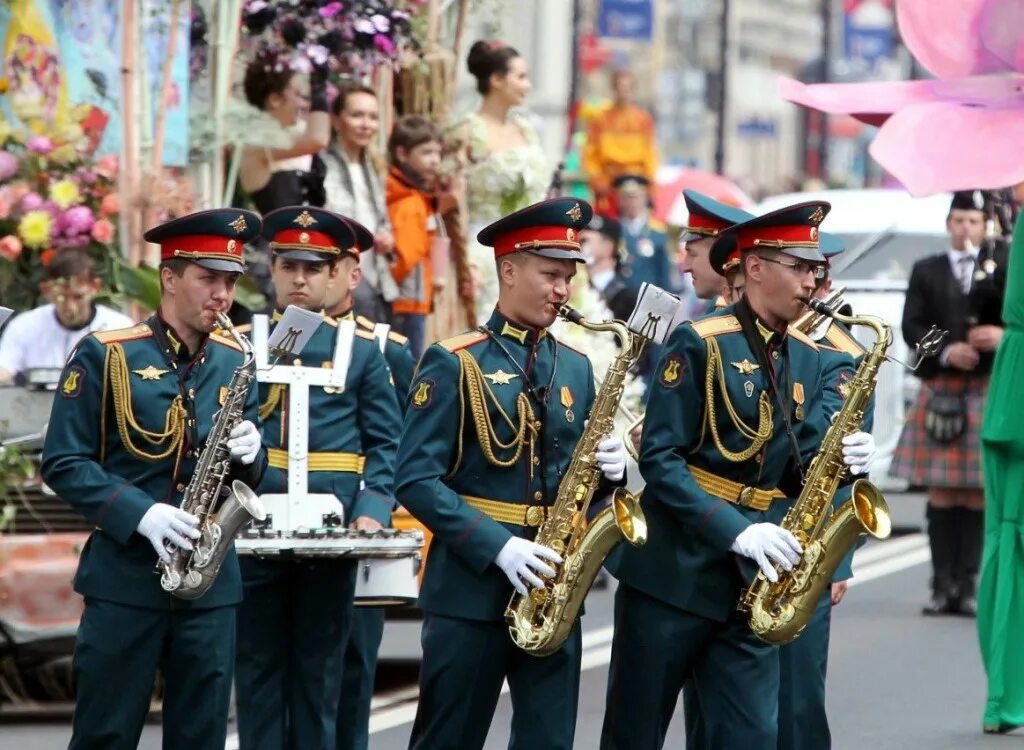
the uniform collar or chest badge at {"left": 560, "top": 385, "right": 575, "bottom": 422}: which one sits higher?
the uniform collar

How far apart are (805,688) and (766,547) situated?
4.15ft

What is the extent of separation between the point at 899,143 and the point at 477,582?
5.76 feet

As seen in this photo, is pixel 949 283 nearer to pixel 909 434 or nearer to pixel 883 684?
pixel 909 434

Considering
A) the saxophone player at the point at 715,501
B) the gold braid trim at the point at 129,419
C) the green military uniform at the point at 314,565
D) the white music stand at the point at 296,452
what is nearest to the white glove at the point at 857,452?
the saxophone player at the point at 715,501

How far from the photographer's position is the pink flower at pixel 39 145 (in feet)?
39.6

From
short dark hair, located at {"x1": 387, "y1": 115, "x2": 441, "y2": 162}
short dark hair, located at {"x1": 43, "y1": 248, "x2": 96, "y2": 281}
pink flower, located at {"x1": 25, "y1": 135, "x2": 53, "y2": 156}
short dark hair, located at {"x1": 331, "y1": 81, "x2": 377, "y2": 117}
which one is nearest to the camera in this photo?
short dark hair, located at {"x1": 43, "y1": 248, "x2": 96, "y2": 281}

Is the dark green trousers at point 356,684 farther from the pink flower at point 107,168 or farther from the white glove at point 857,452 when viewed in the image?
the pink flower at point 107,168

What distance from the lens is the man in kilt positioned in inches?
559

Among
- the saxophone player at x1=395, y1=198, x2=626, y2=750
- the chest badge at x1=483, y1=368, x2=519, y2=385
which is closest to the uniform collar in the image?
the saxophone player at x1=395, y1=198, x2=626, y2=750

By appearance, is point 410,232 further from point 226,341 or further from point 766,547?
point 766,547

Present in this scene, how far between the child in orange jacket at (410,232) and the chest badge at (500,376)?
16.9 ft

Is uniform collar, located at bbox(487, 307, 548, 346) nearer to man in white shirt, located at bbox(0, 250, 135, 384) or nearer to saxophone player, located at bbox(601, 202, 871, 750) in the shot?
saxophone player, located at bbox(601, 202, 871, 750)

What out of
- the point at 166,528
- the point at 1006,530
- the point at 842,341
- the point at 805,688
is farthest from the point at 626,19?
the point at 166,528

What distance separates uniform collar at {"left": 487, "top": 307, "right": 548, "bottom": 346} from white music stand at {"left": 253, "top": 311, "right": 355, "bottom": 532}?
1353mm
